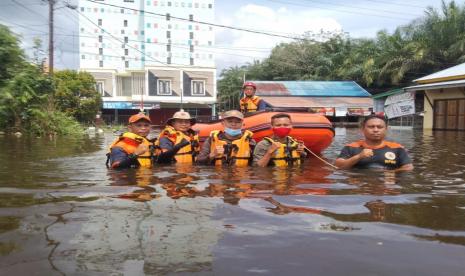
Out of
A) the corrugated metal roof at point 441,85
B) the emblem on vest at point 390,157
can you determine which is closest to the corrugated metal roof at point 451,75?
the corrugated metal roof at point 441,85

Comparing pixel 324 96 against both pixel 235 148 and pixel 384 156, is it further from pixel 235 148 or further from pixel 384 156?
pixel 384 156

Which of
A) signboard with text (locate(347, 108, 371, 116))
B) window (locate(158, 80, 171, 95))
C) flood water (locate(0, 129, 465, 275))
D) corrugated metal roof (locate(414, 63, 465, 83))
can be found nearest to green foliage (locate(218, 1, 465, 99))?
signboard with text (locate(347, 108, 371, 116))

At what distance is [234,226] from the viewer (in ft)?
10.00

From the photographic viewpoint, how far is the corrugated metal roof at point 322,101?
29.4 m

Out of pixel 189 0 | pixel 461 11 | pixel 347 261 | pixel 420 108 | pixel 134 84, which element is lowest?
pixel 347 261

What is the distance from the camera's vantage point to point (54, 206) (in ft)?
12.0

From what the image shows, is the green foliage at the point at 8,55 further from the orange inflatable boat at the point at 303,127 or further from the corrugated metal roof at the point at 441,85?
the corrugated metal roof at the point at 441,85

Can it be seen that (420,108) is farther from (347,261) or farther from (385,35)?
(347,261)

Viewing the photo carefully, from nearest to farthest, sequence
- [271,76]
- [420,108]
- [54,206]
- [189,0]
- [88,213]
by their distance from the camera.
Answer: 1. [88,213]
2. [54,206]
3. [420,108]
4. [271,76]
5. [189,0]

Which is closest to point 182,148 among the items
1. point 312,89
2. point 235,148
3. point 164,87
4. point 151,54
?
point 235,148

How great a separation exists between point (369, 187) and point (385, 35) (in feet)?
99.5

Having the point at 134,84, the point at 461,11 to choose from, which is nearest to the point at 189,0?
the point at 134,84

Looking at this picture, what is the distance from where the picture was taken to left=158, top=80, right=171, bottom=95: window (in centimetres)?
4688

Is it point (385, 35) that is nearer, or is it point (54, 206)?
point (54, 206)
